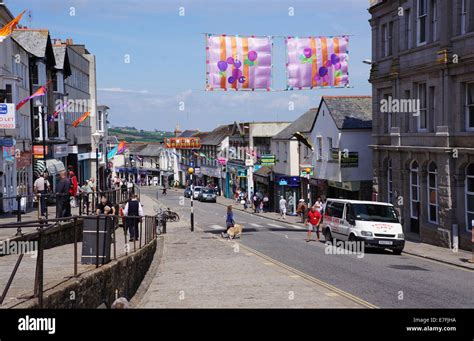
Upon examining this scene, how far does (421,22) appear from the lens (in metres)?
31.0

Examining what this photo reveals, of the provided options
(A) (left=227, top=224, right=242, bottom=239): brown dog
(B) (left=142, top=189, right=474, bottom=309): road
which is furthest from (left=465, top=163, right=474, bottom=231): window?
(A) (left=227, top=224, right=242, bottom=239): brown dog

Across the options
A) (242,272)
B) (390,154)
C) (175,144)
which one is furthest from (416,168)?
(175,144)

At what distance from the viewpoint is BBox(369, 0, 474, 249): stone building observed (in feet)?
89.8

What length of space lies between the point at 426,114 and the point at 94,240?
70.6 ft

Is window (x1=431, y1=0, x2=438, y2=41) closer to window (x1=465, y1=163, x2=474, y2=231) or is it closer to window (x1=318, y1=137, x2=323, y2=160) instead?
window (x1=465, y1=163, x2=474, y2=231)

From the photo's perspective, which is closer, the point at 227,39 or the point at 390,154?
the point at 227,39

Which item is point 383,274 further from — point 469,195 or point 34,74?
point 34,74

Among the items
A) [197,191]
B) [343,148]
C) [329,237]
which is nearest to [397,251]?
[329,237]

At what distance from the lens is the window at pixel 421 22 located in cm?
3042

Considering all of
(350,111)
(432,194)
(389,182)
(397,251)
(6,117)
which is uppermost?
(350,111)

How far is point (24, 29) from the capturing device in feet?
153

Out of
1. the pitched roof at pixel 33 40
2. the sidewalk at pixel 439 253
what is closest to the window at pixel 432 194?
the sidewalk at pixel 439 253

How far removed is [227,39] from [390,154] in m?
12.8
